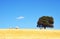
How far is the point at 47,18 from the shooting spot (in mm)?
96188

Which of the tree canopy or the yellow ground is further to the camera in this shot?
the tree canopy

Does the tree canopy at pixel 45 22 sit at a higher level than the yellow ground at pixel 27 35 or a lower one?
higher

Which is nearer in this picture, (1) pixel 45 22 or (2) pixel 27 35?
(2) pixel 27 35

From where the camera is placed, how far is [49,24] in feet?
302

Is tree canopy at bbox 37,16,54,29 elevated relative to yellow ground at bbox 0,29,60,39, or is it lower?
elevated

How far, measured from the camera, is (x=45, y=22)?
9325 cm

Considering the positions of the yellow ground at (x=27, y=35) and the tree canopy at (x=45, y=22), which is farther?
the tree canopy at (x=45, y=22)

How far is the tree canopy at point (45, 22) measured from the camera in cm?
9076

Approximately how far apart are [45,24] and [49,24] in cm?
218

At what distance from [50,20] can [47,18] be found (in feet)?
7.41

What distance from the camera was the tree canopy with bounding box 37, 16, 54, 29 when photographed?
90.8 m

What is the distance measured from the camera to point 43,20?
93188 mm

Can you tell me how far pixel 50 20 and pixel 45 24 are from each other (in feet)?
15.6

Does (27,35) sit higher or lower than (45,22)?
lower
